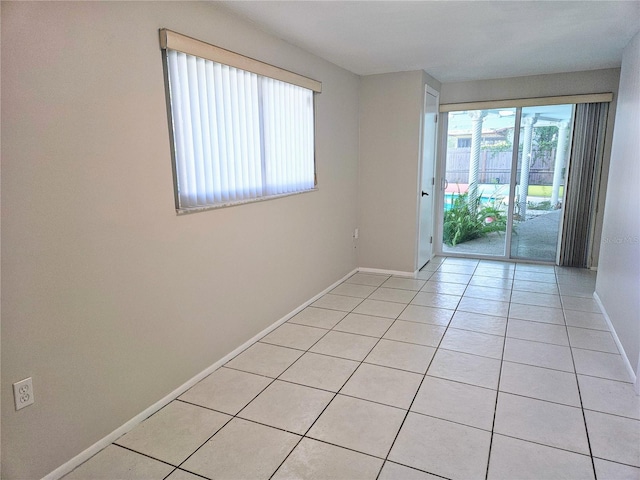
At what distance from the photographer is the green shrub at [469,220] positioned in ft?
17.7

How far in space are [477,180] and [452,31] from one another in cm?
269

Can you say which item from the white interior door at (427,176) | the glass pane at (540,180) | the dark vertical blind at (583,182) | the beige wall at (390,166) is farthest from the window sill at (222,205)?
the dark vertical blind at (583,182)

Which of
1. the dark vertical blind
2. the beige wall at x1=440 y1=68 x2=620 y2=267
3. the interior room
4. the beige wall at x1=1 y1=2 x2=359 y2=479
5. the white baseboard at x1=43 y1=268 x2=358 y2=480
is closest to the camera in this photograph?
the beige wall at x1=1 y1=2 x2=359 y2=479

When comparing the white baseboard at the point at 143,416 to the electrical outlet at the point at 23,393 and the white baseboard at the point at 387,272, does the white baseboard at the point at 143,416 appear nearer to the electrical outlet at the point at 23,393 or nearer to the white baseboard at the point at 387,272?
the electrical outlet at the point at 23,393

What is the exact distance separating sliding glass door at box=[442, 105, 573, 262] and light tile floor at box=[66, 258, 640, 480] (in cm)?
189

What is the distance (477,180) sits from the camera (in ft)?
17.4

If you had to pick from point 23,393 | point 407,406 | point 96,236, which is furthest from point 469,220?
point 23,393

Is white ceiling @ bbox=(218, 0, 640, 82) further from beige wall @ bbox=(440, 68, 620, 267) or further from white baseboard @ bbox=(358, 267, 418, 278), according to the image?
white baseboard @ bbox=(358, 267, 418, 278)

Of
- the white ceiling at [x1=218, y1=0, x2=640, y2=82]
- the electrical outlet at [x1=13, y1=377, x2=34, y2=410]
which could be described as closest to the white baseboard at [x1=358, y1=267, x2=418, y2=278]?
the white ceiling at [x1=218, y1=0, x2=640, y2=82]

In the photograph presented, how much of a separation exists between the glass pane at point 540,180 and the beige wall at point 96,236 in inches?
147

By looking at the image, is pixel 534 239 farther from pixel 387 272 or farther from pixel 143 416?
pixel 143 416

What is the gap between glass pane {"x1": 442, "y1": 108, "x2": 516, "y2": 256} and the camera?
16.8 feet

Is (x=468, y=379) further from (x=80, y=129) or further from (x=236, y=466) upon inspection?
(x=80, y=129)

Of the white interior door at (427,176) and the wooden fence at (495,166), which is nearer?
the white interior door at (427,176)
